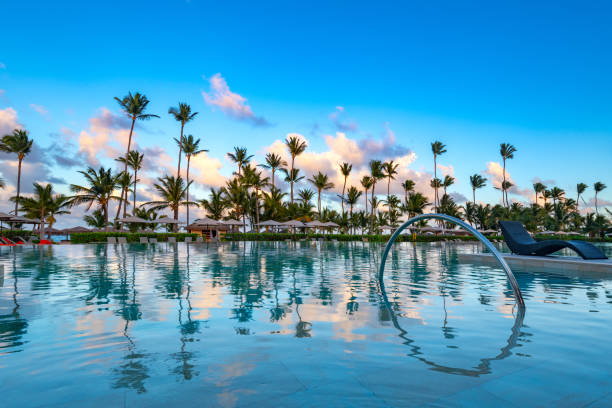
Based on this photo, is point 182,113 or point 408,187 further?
point 408,187

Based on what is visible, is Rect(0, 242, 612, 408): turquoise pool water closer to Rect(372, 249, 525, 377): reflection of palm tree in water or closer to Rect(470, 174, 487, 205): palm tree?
Rect(372, 249, 525, 377): reflection of palm tree in water

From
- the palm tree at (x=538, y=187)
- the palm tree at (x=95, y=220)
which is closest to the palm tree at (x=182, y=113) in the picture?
the palm tree at (x=95, y=220)

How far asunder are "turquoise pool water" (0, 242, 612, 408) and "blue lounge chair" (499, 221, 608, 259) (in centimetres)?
497

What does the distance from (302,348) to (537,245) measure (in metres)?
12.0

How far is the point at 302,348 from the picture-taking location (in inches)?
138

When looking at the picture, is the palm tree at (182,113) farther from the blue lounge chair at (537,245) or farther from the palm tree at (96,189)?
the blue lounge chair at (537,245)

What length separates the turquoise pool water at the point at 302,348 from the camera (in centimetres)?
245

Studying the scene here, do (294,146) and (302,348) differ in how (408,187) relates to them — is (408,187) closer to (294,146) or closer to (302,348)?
Answer: (294,146)

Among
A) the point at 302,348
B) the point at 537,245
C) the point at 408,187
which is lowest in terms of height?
the point at 302,348

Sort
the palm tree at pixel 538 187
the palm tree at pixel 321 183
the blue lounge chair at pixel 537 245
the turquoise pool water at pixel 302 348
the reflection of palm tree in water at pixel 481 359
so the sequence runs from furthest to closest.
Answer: the palm tree at pixel 538 187 → the palm tree at pixel 321 183 → the blue lounge chair at pixel 537 245 → the reflection of palm tree in water at pixel 481 359 → the turquoise pool water at pixel 302 348

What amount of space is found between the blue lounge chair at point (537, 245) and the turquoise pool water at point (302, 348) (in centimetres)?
497

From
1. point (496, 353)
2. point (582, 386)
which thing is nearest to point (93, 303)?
point (496, 353)

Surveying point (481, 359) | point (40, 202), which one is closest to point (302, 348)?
point (481, 359)

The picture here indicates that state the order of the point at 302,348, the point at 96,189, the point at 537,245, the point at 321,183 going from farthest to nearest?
1. the point at 321,183
2. the point at 96,189
3. the point at 537,245
4. the point at 302,348
